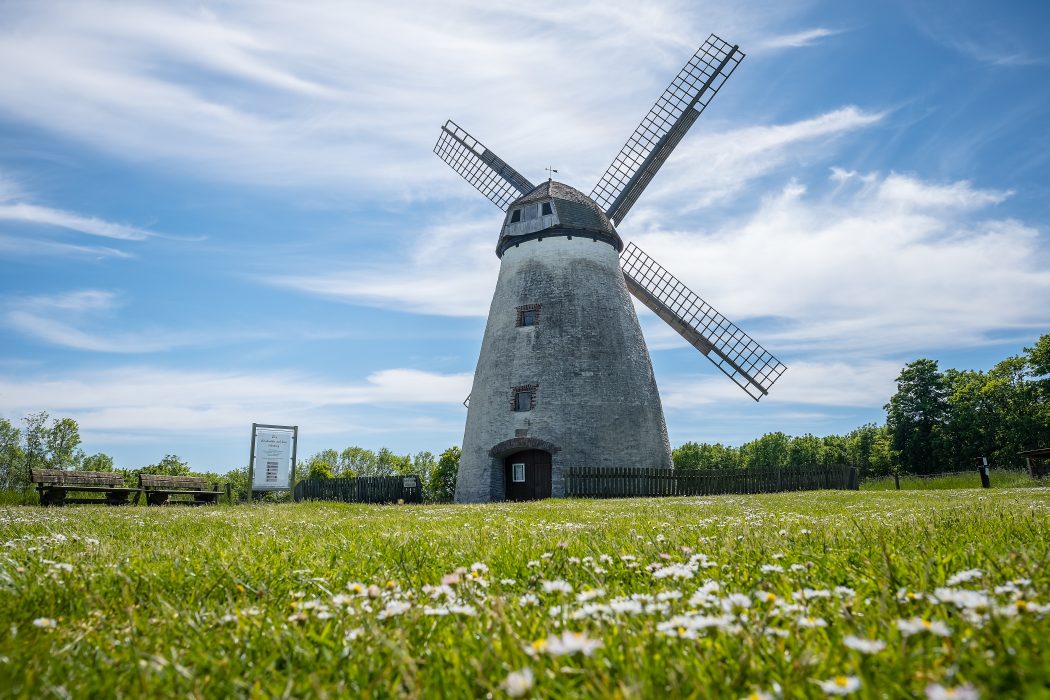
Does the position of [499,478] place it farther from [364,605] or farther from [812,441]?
[812,441]

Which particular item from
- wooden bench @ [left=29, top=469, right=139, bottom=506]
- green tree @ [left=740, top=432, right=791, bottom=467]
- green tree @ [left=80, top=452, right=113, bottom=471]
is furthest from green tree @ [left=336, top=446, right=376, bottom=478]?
wooden bench @ [left=29, top=469, right=139, bottom=506]

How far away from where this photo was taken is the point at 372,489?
29.2m

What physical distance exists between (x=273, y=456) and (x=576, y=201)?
15199 mm

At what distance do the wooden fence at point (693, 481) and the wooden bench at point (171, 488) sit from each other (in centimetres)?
1322

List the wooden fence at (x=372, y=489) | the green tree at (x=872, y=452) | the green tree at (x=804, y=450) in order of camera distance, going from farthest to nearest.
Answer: the green tree at (x=804, y=450) → the green tree at (x=872, y=452) → the wooden fence at (x=372, y=489)

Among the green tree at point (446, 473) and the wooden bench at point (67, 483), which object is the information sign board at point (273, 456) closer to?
the wooden bench at point (67, 483)

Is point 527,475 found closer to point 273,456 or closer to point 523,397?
point 523,397

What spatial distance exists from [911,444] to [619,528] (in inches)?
2330

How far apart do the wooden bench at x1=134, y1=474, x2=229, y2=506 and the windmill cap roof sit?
16020 millimetres

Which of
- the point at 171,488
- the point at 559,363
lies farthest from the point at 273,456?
the point at 559,363

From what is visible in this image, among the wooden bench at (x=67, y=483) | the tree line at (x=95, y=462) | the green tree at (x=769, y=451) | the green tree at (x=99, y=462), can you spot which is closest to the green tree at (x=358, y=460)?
the tree line at (x=95, y=462)

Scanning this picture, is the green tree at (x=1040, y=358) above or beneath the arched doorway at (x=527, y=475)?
above

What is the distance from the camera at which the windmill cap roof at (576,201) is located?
24.2m

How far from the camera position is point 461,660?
1891 mm
